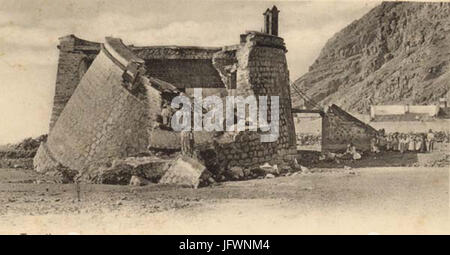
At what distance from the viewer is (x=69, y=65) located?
18953mm

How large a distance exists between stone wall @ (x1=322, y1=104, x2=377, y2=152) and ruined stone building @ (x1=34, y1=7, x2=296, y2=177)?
13.8 ft

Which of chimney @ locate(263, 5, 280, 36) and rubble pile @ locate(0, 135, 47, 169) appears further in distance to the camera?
rubble pile @ locate(0, 135, 47, 169)

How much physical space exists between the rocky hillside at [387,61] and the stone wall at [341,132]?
25216 mm

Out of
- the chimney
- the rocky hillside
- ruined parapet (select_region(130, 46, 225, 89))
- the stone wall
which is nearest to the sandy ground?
the chimney

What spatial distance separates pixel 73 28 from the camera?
46.1 feet

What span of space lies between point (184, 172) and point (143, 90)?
2.90 metres

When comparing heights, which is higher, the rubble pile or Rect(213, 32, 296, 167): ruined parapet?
Rect(213, 32, 296, 167): ruined parapet

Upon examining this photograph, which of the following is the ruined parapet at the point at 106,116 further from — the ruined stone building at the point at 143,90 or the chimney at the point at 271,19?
the chimney at the point at 271,19

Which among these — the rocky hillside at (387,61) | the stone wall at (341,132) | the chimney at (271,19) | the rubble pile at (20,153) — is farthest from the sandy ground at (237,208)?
the rocky hillside at (387,61)

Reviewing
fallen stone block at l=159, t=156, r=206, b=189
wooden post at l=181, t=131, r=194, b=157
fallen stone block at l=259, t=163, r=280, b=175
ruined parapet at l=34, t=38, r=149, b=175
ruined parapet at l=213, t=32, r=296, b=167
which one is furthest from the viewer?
ruined parapet at l=213, t=32, r=296, b=167

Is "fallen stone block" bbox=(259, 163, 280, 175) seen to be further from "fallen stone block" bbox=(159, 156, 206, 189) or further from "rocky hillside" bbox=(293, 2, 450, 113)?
"rocky hillside" bbox=(293, 2, 450, 113)

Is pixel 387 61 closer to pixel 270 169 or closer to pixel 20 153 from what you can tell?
pixel 20 153

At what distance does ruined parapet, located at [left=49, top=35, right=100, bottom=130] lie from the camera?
1871 cm

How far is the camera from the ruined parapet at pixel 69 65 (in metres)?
18.7
